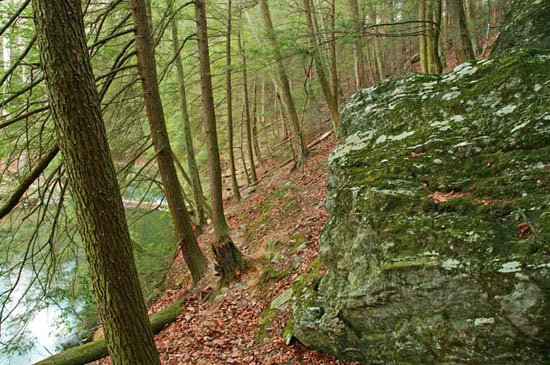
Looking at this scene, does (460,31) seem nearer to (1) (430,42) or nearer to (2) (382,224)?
(1) (430,42)

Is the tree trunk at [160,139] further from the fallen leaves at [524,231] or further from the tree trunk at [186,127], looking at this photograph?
the fallen leaves at [524,231]

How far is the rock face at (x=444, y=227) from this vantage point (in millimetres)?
2561

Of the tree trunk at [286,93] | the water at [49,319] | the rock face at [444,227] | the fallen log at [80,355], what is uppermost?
the tree trunk at [286,93]

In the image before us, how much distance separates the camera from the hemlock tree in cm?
279

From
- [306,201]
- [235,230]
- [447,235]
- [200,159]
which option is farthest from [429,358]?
[200,159]

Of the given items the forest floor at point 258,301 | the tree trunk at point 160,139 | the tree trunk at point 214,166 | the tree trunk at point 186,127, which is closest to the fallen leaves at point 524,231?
the forest floor at point 258,301

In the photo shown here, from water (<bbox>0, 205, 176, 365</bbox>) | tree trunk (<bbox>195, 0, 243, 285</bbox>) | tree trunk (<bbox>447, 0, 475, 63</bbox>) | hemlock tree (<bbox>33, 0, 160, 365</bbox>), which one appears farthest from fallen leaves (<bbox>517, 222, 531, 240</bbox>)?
water (<bbox>0, 205, 176, 365</bbox>)

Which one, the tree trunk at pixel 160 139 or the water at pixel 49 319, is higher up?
the tree trunk at pixel 160 139

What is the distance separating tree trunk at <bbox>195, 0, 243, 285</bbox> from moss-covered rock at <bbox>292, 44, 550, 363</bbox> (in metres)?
3.00

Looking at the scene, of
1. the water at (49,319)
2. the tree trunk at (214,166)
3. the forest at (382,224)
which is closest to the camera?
the forest at (382,224)

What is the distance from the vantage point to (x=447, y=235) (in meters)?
2.96

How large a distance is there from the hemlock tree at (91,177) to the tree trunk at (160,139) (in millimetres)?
3519

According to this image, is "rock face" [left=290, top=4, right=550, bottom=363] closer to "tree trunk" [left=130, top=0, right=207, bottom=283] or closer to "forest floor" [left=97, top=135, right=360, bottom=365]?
"forest floor" [left=97, top=135, right=360, bottom=365]

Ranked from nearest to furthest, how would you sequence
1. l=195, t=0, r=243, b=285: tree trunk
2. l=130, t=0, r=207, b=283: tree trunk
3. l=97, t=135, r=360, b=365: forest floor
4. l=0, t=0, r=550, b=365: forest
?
1. l=0, t=0, r=550, b=365: forest
2. l=97, t=135, r=360, b=365: forest floor
3. l=130, t=0, r=207, b=283: tree trunk
4. l=195, t=0, r=243, b=285: tree trunk
